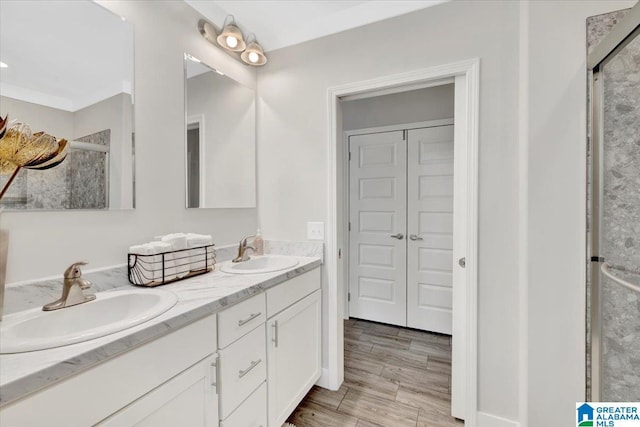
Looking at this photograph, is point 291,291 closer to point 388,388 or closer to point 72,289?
point 72,289

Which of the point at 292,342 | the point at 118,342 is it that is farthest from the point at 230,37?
the point at 292,342

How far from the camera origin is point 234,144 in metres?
2.00

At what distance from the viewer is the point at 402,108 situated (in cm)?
287

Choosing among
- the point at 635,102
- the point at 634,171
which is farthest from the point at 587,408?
the point at 635,102

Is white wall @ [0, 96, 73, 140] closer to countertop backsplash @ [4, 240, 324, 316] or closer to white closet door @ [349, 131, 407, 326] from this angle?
countertop backsplash @ [4, 240, 324, 316]

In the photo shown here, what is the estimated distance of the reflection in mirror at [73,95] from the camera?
104cm

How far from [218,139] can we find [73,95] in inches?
30.4

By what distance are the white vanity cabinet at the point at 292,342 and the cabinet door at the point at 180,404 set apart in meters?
0.38

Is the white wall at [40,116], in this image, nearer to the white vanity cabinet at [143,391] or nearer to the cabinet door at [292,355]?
the white vanity cabinet at [143,391]

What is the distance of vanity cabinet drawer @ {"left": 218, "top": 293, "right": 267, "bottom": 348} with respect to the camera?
1.13 meters

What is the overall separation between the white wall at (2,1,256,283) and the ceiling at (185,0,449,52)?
0.24m

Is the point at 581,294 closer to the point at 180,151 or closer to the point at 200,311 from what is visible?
the point at 200,311

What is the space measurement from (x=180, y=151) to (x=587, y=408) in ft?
7.63

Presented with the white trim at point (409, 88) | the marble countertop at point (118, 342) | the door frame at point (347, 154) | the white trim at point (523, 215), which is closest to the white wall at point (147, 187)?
the marble countertop at point (118, 342)
